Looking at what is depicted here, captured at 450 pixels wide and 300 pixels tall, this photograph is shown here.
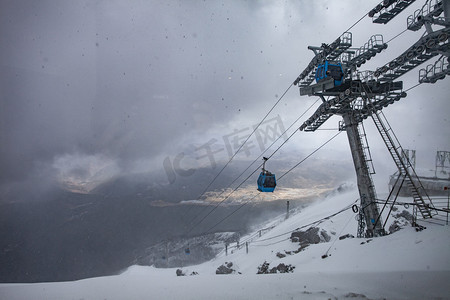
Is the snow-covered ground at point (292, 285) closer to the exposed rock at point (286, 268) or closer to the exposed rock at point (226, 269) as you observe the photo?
the exposed rock at point (286, 268)

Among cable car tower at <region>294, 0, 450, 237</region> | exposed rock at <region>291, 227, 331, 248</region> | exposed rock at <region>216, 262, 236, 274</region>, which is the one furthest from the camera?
exposed rock at <region>291, 227, 331, 248</region>

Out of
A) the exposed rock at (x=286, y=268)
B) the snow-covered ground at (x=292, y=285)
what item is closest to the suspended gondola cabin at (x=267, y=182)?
the exposed rock at (x=286, y=268)

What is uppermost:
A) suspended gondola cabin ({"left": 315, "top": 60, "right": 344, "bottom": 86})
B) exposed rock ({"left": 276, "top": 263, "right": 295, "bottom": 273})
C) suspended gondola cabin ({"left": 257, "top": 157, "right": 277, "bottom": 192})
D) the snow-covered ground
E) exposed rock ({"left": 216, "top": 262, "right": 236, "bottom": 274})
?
suspended gondola cabin ({"left": 315, "top": 60, "right": 344, "bottom": 86})

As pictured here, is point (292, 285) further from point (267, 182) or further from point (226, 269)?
point (226, 269)

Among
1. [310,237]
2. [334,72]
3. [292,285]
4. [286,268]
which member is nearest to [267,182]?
[286,268]

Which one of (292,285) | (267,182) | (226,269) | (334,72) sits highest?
(334,72)

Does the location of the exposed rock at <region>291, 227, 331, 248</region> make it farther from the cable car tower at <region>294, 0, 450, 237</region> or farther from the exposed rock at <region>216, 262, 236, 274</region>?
the cable car tower at <region>294, 0, 450, 237</region>

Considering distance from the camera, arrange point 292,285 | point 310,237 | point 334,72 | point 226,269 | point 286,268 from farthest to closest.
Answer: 1. point 310,237
2. point 226,269
3. point 286,268
4. point 334,72
5. point 292,285

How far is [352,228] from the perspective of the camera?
28.0m

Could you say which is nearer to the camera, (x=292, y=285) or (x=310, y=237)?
(x=292, y=285)

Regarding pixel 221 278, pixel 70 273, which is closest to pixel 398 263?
pixel 221 278

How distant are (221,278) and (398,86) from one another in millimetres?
15253

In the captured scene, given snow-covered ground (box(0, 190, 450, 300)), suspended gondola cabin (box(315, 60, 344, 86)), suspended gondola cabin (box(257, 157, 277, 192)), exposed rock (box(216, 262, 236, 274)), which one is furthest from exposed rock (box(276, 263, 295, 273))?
exposed rock (box(216, 262, 236, 274))

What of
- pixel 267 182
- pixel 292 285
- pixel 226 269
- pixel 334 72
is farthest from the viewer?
pixel 226 269
